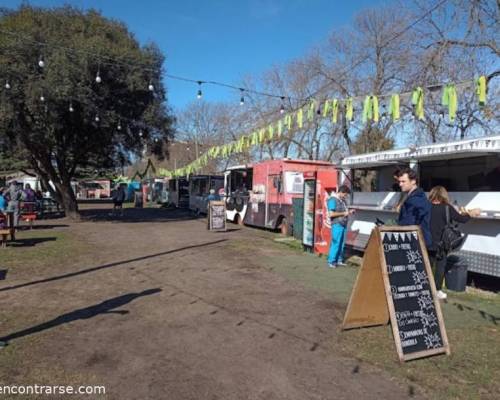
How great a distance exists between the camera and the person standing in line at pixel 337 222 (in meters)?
9.52

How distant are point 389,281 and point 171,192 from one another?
34.1 metres

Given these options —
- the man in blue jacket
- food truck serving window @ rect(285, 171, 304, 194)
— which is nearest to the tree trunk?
food truck serving window @ rect(285, 171, 304, 194)

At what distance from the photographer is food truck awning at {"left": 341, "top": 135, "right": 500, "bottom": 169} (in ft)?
25.0

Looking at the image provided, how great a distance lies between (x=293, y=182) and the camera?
54.9 feet

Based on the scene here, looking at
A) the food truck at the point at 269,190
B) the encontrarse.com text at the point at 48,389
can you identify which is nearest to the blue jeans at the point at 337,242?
the food truck at the point at 269,190

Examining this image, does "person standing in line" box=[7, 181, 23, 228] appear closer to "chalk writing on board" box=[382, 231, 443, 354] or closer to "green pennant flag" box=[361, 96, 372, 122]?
"green pennant flag" box=[361, 96, 372, 122]

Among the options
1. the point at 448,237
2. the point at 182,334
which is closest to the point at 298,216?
the point at 448,237

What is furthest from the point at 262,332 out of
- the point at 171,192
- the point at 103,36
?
the point at 171,192

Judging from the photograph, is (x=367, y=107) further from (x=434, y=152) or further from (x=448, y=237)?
(x=448, y=237)

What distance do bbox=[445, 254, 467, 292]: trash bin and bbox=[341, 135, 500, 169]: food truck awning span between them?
1821 mm

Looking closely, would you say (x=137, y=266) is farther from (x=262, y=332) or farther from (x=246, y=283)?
(x=262, y=332)

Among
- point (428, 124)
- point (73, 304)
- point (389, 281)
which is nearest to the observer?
point (389, 281)

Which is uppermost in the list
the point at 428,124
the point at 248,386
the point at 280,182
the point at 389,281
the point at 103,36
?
the point at 103,36

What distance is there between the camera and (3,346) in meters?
4.79
